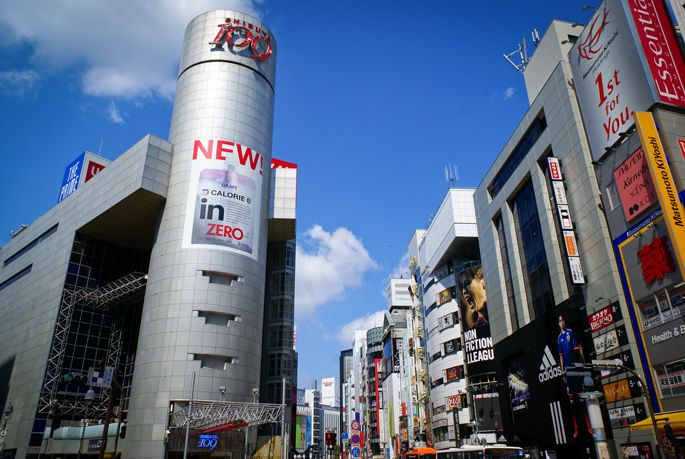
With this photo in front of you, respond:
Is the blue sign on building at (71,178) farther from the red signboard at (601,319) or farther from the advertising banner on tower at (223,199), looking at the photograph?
the red signboard at (601,319)

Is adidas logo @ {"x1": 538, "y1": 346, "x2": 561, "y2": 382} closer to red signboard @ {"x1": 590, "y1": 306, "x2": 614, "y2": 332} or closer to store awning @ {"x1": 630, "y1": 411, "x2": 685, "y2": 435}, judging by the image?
red signboard @ {"x1": 590, "y1": 306, "x2": 614, "y2": 332}

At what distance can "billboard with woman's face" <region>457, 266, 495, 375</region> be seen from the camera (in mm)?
62406

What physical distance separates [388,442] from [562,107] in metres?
104

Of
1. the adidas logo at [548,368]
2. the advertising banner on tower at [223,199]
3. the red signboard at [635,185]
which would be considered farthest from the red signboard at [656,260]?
the advertising banner on tower at [223,199]

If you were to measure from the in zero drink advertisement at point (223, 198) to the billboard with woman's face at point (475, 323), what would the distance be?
105 ft

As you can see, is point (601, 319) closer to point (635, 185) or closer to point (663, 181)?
point (635, 185)

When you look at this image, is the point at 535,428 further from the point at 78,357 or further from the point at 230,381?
the point at 78,357

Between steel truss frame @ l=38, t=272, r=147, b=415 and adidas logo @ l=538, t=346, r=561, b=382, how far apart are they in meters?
42.4

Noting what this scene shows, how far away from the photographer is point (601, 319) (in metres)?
31.6

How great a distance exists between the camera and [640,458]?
27.2 meters

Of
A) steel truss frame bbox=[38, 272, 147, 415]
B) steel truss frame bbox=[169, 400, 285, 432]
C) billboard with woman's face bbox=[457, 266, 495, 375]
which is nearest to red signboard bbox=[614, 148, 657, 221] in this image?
billboard with woman's face bbox=[457, 266, 495, 375]

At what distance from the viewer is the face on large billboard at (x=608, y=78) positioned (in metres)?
30.9

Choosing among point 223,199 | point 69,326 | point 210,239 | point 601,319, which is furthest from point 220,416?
point 601,319

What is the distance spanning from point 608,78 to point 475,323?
41410 millimetres
